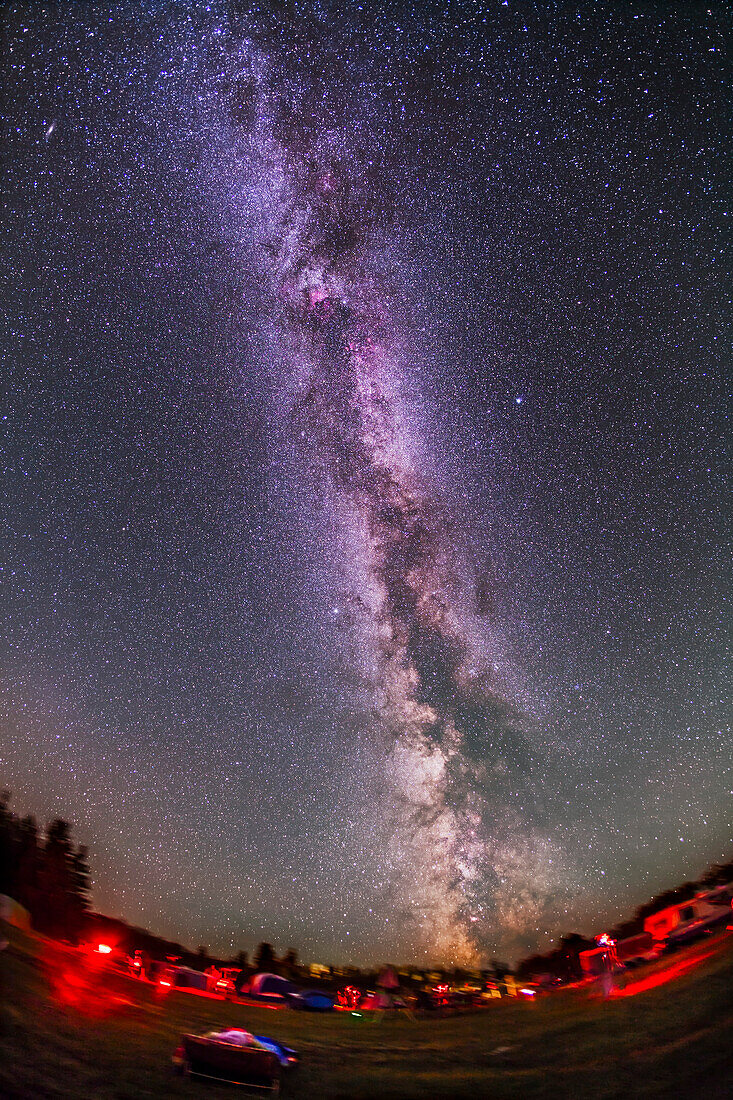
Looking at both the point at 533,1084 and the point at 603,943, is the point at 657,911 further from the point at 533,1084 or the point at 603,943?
the point at 533,1084

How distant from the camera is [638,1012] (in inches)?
306

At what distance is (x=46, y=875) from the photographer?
9648 mm

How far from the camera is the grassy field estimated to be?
6.41m

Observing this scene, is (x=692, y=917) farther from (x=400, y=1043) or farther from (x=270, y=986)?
(x=270, y=986)

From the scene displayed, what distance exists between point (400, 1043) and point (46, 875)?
6205mm

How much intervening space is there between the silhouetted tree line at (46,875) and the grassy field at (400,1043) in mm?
596

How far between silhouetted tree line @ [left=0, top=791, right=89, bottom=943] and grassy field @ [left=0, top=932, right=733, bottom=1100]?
60 centimetres

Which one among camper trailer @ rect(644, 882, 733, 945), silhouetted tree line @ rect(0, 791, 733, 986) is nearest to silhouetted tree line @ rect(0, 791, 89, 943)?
silhouetted tree line @ rect(0, 791, 733, 986)

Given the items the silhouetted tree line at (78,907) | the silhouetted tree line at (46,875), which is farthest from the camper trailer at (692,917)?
the silhouetted tree line at (46,875)

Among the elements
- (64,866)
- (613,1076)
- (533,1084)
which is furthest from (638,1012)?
(64,866)

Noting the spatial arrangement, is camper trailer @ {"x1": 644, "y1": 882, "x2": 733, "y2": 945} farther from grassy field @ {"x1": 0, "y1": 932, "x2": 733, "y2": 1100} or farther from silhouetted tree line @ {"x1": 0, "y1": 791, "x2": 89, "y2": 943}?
silhouetted tree line @ {"x1": 0, "y1": 791, "x2": 89, "y2": 943}

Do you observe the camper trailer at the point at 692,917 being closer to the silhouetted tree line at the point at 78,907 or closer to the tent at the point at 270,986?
the silhouetted tree line at the point at 78,907

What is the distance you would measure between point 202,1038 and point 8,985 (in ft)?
8.61

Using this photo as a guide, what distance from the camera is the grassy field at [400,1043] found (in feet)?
21.0
